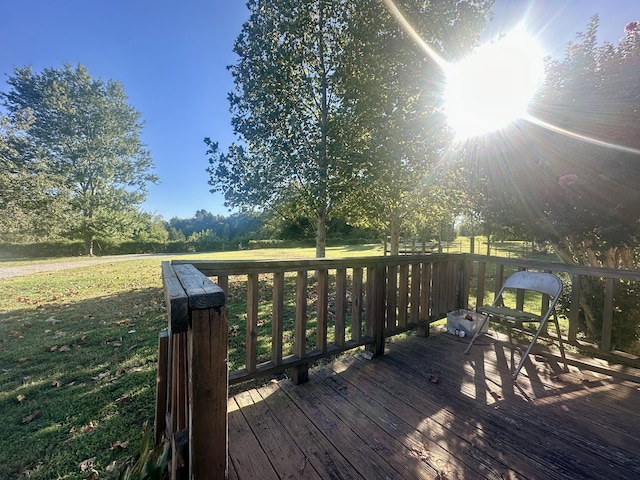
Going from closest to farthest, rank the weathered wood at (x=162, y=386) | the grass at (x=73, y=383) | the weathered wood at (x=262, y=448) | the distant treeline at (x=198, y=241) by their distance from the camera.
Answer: the weathered wood at (x=262, y=448), the weathered wood at (x=162, y=386), the grass at (x=73, y=383), the distant treeline at (x=198, y=241)

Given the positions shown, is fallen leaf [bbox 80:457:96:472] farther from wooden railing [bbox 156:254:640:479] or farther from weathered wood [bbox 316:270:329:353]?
weathered wood [bbox 316:270:329:353]

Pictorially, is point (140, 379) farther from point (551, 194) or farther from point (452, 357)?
point (551, 194)

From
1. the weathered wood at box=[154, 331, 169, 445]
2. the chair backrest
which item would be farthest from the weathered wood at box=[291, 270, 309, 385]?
the chair backrest

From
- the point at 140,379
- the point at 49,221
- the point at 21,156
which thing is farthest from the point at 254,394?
the point at 21,156

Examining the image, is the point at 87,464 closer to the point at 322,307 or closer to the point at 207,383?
the point at 207,383

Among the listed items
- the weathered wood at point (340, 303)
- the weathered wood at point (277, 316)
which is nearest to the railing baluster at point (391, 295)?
the weathered wood at point (340, 303)

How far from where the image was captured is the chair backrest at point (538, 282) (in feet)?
8.34

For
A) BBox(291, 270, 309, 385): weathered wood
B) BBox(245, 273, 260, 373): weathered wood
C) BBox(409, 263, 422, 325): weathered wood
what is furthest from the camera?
BBox(409, 263, 422, 325): weathered wood

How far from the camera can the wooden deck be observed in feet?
4.70

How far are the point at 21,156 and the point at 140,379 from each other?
68.6ft

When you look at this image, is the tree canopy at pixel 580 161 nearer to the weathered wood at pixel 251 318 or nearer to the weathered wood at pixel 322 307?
Result: the weathered wood at pixel 322 307

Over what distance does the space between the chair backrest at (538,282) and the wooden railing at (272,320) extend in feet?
0.77

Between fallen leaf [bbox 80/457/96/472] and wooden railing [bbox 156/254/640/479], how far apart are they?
0.43 m

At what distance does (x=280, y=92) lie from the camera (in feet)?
18.8
